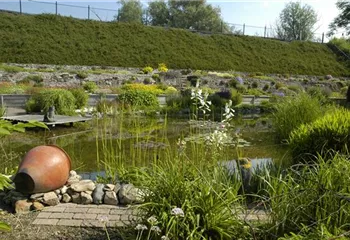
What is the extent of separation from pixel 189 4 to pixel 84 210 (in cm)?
4859

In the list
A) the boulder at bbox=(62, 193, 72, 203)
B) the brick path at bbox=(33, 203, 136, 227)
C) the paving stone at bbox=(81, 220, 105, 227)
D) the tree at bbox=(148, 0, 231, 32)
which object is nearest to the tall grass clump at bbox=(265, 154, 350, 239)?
the brick path at bbox=(33, 203, 136, 227)

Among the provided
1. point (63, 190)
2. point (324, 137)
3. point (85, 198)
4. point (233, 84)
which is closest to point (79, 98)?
point (324, 137)

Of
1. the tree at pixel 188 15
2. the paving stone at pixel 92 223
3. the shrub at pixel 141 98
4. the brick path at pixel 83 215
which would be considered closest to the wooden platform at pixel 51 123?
the shrub at pixel 141 98

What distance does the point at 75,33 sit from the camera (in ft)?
89.6

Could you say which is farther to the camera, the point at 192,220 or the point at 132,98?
the point at 132,98

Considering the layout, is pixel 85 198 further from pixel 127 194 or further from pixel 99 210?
pixel 127 194

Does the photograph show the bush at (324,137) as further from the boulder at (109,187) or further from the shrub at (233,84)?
the shrub at (233,84)

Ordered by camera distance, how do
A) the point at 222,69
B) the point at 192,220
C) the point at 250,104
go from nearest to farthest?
the point at 192,220 → the point at 250,104 → the point at 222,69

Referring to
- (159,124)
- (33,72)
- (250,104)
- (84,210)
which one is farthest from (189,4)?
(84,210)

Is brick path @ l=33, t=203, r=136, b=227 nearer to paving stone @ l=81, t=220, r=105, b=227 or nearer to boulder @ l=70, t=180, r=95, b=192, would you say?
paving stone @ l=81, t=220, r=105, b=227

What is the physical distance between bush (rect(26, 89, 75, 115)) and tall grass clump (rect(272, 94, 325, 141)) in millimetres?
5965

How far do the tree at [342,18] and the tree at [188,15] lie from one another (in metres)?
23.9

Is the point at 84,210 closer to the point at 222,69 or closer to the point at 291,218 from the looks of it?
the point at 291,218

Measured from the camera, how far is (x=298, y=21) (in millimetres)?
49875
